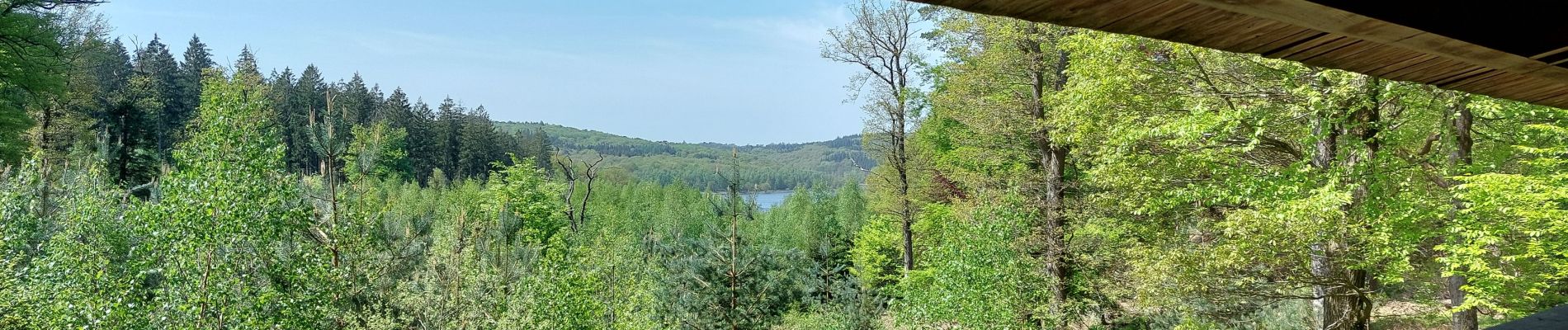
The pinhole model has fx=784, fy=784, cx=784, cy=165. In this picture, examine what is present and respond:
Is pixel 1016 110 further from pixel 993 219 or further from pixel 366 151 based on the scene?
pixel 366 151

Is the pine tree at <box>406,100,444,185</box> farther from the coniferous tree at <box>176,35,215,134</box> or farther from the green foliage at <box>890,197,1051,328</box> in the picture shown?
the green foliage at <box>890,197,1051,328</box>

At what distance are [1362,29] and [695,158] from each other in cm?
17202

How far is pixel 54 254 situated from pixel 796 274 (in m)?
17.5

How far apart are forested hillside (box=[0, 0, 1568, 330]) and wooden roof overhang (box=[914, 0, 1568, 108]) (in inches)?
277

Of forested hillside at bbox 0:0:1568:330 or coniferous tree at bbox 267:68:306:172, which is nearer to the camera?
forested hillside at bbox 0:0:1568:330

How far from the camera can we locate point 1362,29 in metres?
1.05

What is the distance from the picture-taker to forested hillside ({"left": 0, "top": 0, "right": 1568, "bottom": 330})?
8000mm

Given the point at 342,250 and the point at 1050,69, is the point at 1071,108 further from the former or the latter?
the point at 342,250

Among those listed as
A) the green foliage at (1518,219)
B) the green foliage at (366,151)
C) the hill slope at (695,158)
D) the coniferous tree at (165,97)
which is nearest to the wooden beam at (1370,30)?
the green foliage at (1518,219)

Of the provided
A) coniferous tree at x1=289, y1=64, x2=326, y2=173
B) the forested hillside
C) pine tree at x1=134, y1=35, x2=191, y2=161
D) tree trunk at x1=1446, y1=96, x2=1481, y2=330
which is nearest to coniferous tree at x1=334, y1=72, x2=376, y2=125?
coniferous tree at x1=289, y1=64, x2=326, y2=173

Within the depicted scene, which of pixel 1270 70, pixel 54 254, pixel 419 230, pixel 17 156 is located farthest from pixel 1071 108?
pixel 17 156

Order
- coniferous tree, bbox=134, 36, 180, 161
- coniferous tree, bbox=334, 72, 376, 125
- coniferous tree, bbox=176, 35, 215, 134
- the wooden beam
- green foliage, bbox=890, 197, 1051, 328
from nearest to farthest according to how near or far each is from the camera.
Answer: the wooden beam → green foliage, bbox=890, 197, 1051, 328 → coniferous tree, bbox=134, 36, 180, 161 → coniferous tree, bbox=176, 35, 215, 134 → coniferous tree, bbox=334, 72, 376, 125

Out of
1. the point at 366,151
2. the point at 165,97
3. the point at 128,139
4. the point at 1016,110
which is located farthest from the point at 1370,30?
the point at 165,97

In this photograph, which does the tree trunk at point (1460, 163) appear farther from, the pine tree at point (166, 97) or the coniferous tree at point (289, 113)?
the coniferous tree at point (289, 113)
